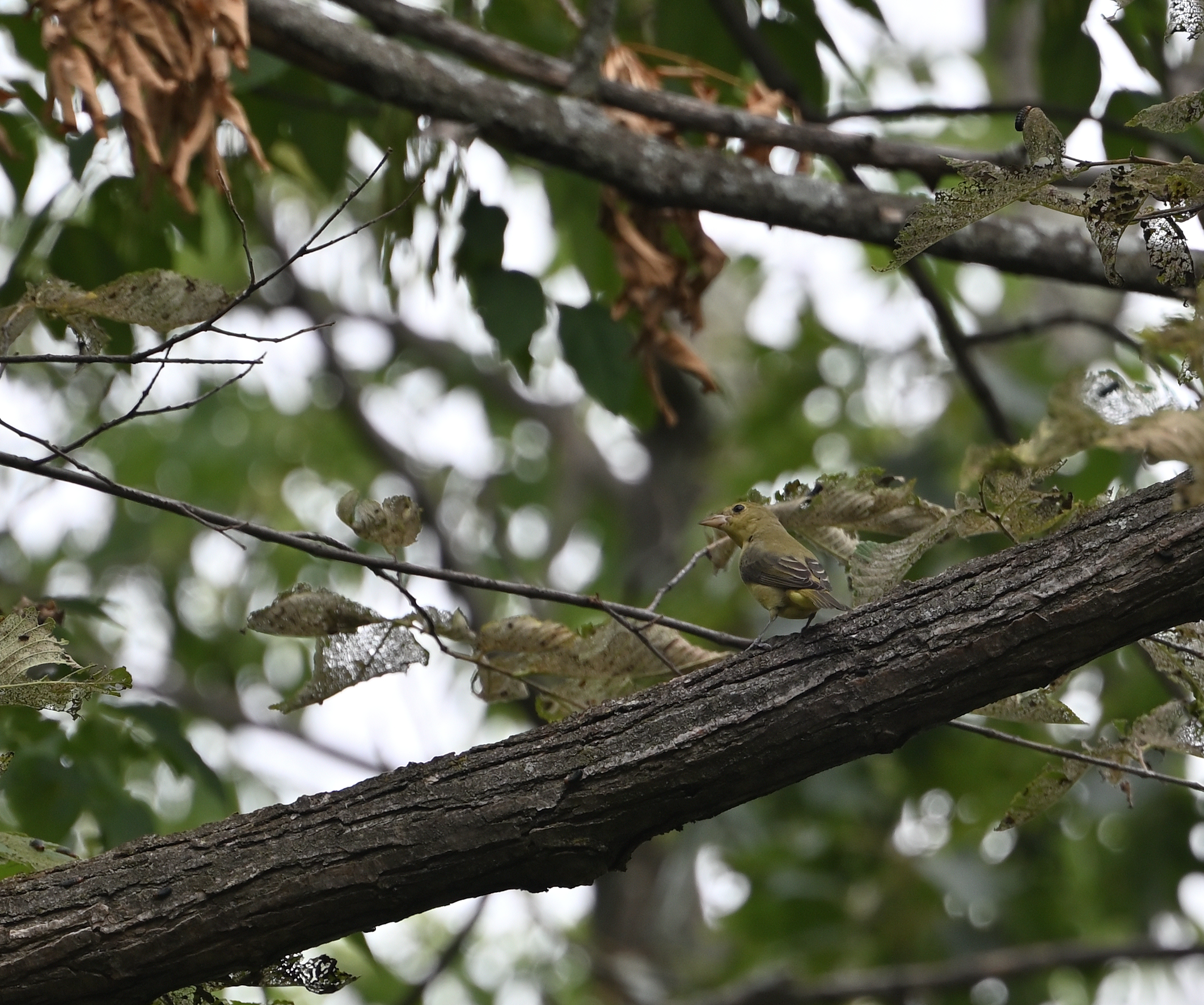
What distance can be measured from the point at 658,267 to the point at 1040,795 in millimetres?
1887

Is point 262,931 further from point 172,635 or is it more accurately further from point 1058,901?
point 172,635

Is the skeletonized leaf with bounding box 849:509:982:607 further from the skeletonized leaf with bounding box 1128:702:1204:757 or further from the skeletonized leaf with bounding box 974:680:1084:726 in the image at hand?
the skeletonized leaf with bounding box 1128:702:1204:757

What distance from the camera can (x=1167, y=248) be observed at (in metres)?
2.06

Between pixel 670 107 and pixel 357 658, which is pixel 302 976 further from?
pixel 670 107

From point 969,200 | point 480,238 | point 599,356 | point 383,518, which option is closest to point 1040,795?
point 969,200

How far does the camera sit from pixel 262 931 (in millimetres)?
2104

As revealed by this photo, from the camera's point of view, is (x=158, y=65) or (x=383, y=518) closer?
(x=383, y=518)

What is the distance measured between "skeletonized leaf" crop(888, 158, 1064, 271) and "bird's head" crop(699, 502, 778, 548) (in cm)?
96

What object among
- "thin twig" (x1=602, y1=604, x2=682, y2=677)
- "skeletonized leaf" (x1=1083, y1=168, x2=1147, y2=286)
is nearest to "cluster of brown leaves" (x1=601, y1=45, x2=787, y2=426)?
"thin twig" (x1=602, y1=604, x2=682, y2=677)

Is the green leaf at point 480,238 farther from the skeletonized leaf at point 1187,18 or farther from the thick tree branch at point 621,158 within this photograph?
the skeletonized leaf at point 1187,18

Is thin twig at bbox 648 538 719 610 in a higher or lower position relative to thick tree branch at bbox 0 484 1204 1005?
higher

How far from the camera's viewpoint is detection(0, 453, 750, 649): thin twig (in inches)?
81.7

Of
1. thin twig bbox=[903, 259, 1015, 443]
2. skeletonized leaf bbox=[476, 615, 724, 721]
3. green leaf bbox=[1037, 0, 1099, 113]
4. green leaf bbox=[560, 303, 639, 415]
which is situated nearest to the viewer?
skeletonized leaf bbox=[476, 615, 724, 721]

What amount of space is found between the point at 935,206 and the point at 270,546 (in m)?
7.69
